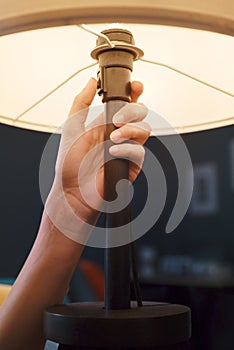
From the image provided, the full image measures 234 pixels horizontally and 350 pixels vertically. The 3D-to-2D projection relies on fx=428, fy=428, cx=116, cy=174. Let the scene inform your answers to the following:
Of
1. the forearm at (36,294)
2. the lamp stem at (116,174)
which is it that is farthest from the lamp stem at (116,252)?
the forearm at (36,294)

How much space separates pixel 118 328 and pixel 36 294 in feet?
0.68

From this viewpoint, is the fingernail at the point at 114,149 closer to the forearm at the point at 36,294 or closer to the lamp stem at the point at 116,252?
the lamp stem at the point at 116,252

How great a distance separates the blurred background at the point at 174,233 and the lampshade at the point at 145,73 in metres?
0.58

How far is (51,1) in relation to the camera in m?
0.36

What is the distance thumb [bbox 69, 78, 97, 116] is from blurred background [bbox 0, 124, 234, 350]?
695mm

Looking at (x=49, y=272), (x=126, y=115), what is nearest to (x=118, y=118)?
(x=126, y=115)

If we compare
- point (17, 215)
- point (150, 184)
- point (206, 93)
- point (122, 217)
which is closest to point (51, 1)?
point (122, 217)

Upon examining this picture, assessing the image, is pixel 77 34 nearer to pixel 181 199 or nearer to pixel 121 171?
pixel 121 171

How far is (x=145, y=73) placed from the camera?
2.23 feet

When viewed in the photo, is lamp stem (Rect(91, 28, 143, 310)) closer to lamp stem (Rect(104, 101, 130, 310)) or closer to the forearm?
lamp stem (Rect(104, 101, 130, 310))

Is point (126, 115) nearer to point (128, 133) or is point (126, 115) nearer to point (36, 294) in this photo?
point (128, 133)

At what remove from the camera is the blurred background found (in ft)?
4.16

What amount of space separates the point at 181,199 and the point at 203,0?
44.8 inches

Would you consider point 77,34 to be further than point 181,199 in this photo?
No
